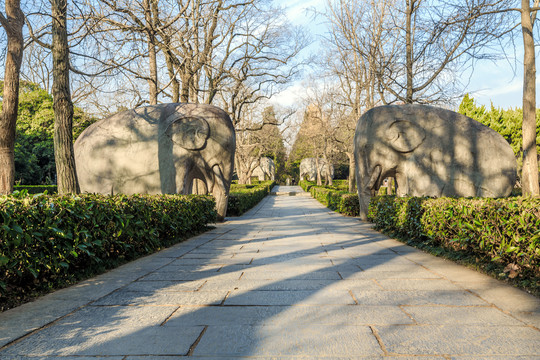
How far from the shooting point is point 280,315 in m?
2.94

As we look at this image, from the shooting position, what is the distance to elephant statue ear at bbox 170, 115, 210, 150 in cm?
991

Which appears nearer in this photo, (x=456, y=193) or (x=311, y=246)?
(x=311, y=246)

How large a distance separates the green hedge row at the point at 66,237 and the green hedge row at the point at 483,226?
5026 mm

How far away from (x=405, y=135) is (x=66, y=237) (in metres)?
8.77

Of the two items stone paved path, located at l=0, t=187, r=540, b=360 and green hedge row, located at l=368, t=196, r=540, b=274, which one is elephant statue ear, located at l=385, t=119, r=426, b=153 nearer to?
green hedge row, located at l=368, t=196, r=540, b=274

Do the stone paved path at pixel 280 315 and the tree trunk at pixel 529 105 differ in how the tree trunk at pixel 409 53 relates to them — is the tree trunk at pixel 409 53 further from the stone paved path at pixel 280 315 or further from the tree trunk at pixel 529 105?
the stone paved path at pixel 280 315

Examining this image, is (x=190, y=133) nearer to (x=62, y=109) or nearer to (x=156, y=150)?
(x=156, y=150)

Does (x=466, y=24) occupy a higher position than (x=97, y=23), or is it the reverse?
(x=466, y=24)

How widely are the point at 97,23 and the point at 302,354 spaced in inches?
298

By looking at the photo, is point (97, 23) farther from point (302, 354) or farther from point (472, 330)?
point (472, 330)

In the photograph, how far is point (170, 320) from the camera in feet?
9.30

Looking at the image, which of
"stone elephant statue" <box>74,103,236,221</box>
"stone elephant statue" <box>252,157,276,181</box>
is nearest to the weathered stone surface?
"stone elephant statue" <box>74,103,236,221</box>

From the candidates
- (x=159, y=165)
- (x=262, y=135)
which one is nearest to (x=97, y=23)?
(x=159, y=165)

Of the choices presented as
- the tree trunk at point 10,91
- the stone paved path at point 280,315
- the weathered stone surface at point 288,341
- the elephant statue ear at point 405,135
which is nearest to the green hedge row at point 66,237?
the stone paved path at point 280,315
